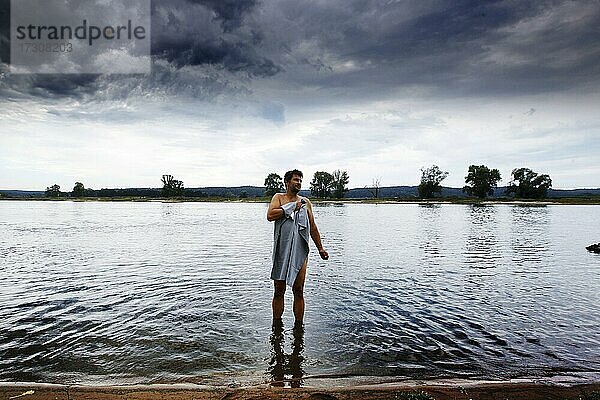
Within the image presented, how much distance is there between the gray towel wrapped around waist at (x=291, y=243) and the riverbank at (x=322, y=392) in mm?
2449

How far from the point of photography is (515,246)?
2291 cm

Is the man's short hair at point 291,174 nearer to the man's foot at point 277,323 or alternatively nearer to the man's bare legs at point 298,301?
the man's bare legs at point 298,301

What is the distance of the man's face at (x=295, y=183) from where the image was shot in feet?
24.6

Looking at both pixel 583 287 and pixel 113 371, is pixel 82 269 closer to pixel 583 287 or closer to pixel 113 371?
pixel 113 371

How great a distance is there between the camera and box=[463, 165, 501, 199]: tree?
517 ft

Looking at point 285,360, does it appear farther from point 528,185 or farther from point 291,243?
point 528,185

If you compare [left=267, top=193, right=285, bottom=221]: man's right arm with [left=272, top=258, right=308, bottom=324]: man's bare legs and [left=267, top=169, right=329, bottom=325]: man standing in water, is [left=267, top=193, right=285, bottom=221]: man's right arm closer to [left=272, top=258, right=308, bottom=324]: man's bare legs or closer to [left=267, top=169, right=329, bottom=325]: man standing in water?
[left=267, top=169, right=329, bottom=325]: man standing in water

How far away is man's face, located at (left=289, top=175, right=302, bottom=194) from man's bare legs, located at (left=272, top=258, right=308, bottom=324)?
142 centimetres

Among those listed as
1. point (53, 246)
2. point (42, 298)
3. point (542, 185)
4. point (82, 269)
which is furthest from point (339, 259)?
point (542, 185)

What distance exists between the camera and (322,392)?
5.12 metres

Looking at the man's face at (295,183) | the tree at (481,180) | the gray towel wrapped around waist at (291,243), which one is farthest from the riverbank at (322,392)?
the tree at (481,180)

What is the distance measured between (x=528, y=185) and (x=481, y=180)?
70.7 feet

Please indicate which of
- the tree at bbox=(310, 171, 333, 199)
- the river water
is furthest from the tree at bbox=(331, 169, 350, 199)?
the river water

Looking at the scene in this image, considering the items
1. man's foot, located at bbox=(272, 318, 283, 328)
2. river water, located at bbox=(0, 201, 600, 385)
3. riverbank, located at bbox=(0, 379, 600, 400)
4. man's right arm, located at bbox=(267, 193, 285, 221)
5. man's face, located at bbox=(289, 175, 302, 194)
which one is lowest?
river water, located at bbox=(0, 201, 600, 385)
